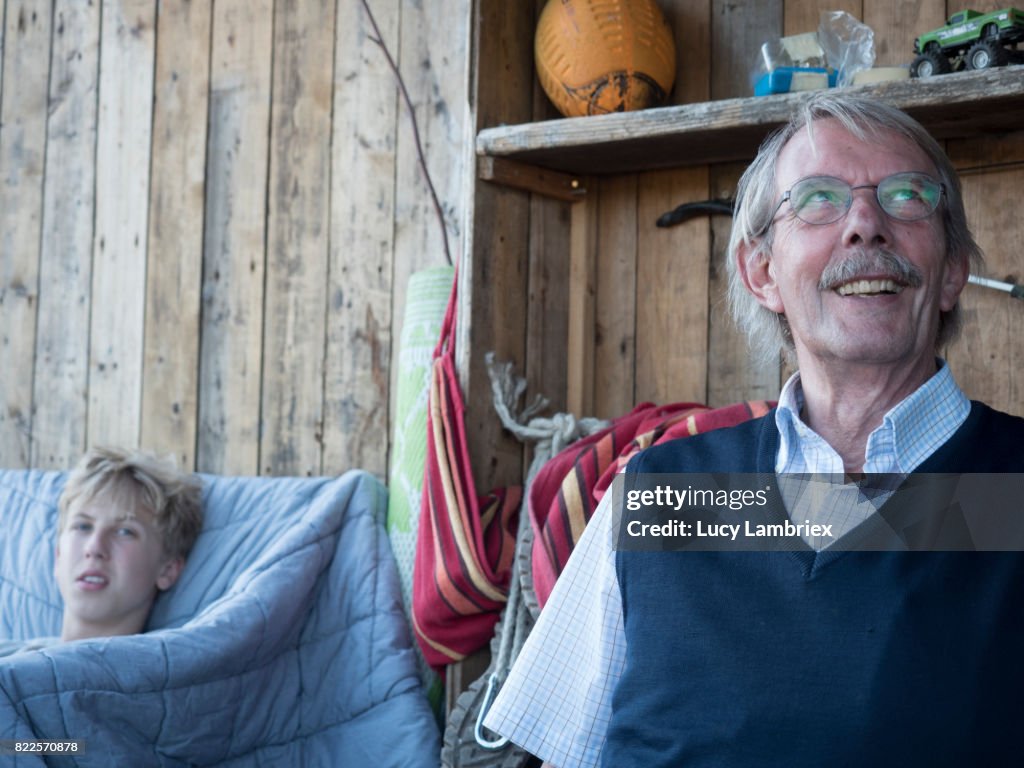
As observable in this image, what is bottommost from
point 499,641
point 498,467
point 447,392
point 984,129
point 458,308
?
point 499,641

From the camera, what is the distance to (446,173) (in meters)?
2.50

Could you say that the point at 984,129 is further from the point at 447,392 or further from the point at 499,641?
the point at 499,641

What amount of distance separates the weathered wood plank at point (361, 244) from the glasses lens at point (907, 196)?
4.74 feet

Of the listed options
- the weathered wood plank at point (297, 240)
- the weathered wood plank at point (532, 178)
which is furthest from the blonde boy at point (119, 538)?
the weathered wood plank at point (532, 178)

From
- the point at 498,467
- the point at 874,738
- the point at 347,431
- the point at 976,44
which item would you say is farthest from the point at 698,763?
the point at 347,431

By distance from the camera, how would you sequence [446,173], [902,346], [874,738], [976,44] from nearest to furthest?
1. [874,738]
2. [902,346]
3. [976,44]
4. [446,173]

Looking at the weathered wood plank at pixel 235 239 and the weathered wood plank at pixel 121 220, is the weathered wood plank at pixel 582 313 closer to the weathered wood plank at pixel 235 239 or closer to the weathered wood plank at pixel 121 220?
the weathered wood plank at pixel 235 239

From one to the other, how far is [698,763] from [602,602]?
0.76ft

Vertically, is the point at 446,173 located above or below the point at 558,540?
above

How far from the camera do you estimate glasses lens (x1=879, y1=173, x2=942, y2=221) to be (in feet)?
4.29

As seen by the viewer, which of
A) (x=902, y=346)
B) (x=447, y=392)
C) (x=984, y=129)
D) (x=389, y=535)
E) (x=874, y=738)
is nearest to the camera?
(x=874, y=738)

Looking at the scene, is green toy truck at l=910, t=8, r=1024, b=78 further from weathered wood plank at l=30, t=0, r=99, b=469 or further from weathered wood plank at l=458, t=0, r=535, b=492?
weathered wood plank at l=30, t=0, r=99, b=469

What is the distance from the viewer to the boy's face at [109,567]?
2238 mm

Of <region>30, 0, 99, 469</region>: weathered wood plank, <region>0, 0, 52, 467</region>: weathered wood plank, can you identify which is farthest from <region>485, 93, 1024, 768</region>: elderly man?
<region>0, 0, 52, 467</region>: weathered wood plank
